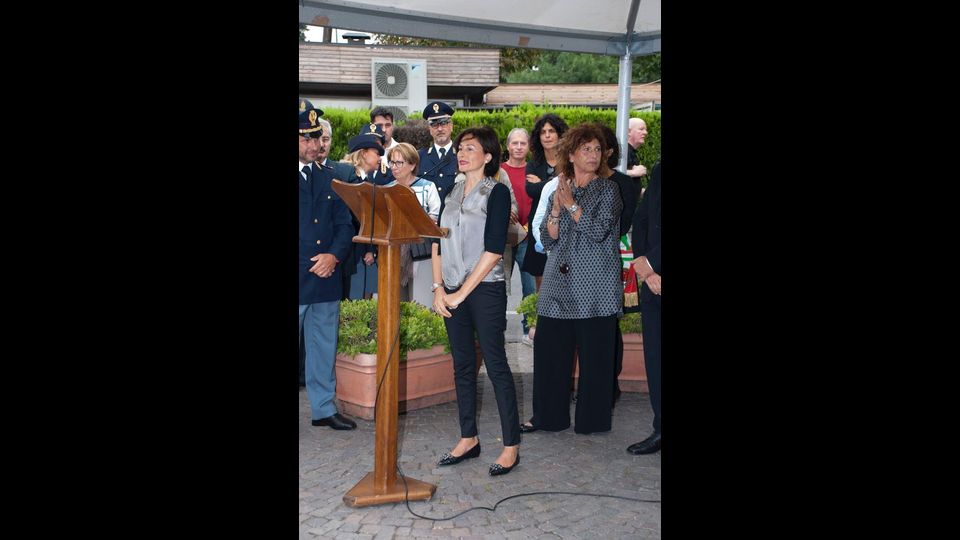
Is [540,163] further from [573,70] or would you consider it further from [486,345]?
[573,70]

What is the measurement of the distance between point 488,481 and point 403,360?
5.36 ft

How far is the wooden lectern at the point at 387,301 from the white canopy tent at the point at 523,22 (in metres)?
2.59

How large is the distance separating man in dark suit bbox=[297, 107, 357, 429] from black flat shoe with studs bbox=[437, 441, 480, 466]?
100cm

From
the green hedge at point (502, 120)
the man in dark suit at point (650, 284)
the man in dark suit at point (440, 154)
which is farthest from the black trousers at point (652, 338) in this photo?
the green hedge at point (502, 120)

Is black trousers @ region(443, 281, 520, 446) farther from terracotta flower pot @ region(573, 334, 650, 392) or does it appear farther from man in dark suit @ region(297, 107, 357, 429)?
terracotta flower pot @ region(573, 334, 650, 392)

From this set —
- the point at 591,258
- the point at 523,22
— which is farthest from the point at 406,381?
the point at 523,22

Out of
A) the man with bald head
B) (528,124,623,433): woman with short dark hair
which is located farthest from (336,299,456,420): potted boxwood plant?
the man with bald head

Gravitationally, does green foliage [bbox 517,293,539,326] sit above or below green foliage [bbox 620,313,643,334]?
above

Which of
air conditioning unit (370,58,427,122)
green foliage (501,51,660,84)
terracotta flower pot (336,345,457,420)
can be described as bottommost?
terracotta flower pot (336,345,457,420)

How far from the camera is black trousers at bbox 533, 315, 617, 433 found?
5.62 m

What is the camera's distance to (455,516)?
430 centimetres

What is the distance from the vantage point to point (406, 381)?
6324mm
